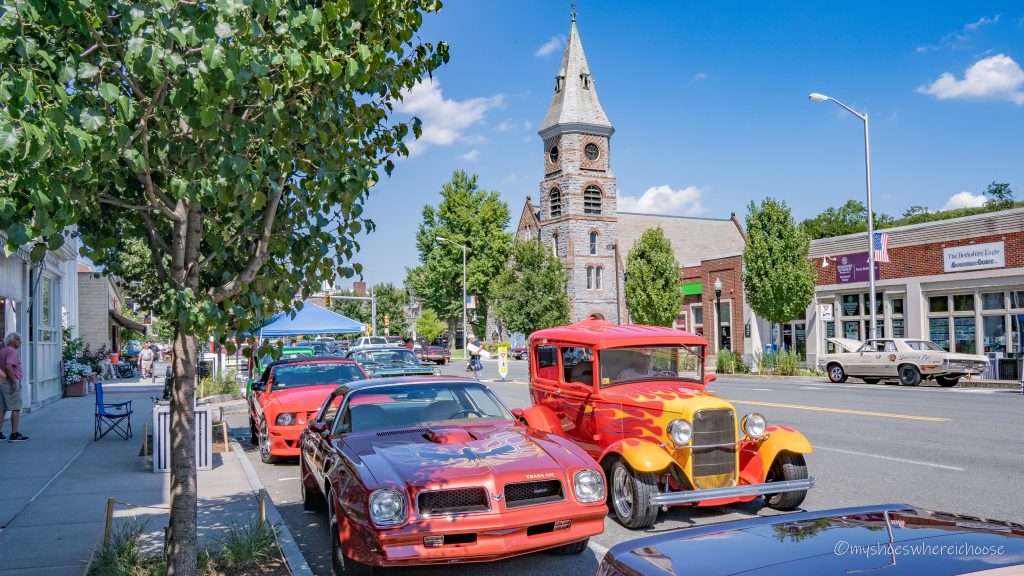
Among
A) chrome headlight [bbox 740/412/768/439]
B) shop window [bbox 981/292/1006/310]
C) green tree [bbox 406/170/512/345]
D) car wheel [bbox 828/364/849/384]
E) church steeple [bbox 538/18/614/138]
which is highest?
church steeple [bbox 538/18/614/138]

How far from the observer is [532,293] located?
58.9 meters

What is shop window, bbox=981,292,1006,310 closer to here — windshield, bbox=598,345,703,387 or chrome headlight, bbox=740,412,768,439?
windshield, bbox=598,345,703,387

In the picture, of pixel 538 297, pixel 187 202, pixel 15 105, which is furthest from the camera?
pixel 538 297

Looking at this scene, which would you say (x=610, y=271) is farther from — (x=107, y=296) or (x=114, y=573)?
(x=114, y=573)

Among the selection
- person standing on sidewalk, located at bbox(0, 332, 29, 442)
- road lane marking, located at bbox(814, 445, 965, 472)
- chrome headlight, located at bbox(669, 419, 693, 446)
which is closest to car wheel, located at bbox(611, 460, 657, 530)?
chrome headlight, located at bbox(669, 419, 693, 446)

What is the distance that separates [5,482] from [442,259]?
206ft

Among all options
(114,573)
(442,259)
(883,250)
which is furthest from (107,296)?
(114,573)

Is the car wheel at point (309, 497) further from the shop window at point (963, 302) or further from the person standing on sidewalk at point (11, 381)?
the shop window at point (963, 302)

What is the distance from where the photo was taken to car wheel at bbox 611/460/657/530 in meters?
6.95

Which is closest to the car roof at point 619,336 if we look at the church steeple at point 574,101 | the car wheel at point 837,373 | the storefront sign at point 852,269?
the car wheel at point 837,373

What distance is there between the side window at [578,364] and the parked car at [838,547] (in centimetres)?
518

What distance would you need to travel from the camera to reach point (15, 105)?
3312 millimetres

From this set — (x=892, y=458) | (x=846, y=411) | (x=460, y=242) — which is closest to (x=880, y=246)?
(x=846, y=411)

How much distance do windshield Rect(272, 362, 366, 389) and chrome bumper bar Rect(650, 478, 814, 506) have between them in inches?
283
